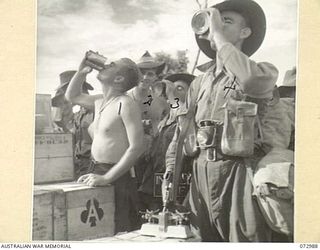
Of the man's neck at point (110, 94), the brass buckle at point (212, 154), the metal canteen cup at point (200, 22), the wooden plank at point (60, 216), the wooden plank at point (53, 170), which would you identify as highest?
the metal canteen cup at point (200, 22)

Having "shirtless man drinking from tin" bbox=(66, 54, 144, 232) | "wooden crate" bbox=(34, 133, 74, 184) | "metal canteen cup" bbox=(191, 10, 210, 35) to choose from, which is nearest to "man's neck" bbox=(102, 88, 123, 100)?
"shirtless man drinking from tin" bbox=(66, 54, 144, 232)

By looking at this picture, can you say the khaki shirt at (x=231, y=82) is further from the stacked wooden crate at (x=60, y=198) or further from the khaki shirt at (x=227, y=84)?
the stacked wooden crate at (x=60, y=198)

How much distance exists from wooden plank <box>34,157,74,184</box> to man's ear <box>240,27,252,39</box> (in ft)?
3.53

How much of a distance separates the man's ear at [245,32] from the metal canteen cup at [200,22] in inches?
6.9

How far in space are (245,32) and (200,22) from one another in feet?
0.77

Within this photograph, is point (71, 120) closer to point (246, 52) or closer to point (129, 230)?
point (129, 230)

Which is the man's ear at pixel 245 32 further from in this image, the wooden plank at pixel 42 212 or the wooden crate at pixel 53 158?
the wooden plank at pixel 42 212

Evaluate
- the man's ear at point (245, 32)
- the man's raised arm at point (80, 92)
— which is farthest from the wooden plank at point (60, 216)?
the man's ear at point (245, 32)

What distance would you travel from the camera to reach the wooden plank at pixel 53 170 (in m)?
2.41

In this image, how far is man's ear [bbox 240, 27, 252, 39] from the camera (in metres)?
2.44

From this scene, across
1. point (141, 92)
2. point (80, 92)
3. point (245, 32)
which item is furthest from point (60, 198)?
point (245, 32)

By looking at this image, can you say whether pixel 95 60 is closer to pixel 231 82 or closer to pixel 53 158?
pixel 53 158

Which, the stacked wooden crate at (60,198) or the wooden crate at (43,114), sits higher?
the wooden crate at (43,114)

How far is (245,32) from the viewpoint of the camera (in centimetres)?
244
